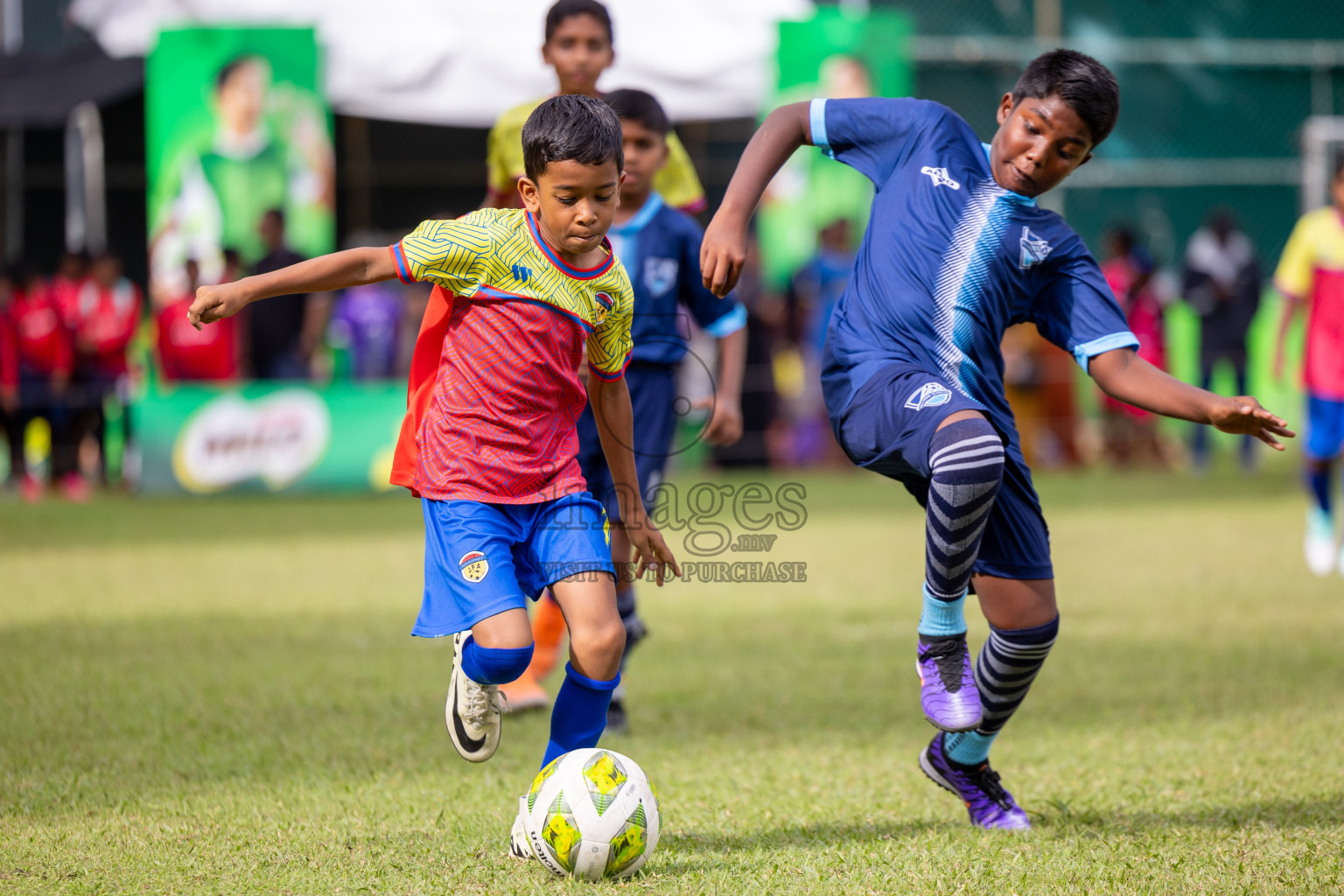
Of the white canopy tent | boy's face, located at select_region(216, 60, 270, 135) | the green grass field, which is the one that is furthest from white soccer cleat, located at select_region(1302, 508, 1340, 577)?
boy's face, located at select_region(216, 60, 270, 135)

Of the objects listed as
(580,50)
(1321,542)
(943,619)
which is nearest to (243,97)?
(580,50)

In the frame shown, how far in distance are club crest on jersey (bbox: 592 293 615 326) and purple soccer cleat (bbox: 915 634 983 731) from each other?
3.55ft

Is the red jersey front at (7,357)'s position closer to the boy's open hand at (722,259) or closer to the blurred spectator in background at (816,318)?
the blurred spectator in background at (816,318)

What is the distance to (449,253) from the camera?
3238mm

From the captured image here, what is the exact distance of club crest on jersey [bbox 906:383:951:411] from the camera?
10.7 ft

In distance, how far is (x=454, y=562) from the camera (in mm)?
3184

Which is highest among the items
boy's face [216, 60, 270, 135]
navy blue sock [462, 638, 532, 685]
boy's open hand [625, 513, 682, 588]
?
boy's face [216, 60, 270, 135]

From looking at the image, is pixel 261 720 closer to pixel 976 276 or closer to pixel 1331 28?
pixel 976 276

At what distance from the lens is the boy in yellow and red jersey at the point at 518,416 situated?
125 inches

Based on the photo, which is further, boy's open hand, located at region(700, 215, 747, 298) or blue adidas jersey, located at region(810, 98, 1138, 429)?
blue adidas jersey, located at region(810, 98, 1138, 429)

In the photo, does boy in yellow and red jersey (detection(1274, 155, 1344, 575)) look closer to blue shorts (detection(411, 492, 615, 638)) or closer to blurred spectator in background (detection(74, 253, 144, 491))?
blue shorts (detection(411, 492, 615, 638))

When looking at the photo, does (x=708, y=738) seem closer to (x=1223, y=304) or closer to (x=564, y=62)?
(x=564, y=62)

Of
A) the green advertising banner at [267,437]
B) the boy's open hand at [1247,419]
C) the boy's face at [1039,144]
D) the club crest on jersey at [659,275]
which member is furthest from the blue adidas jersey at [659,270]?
the green advertising banner at [267,437]

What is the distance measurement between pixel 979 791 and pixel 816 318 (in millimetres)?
10465
